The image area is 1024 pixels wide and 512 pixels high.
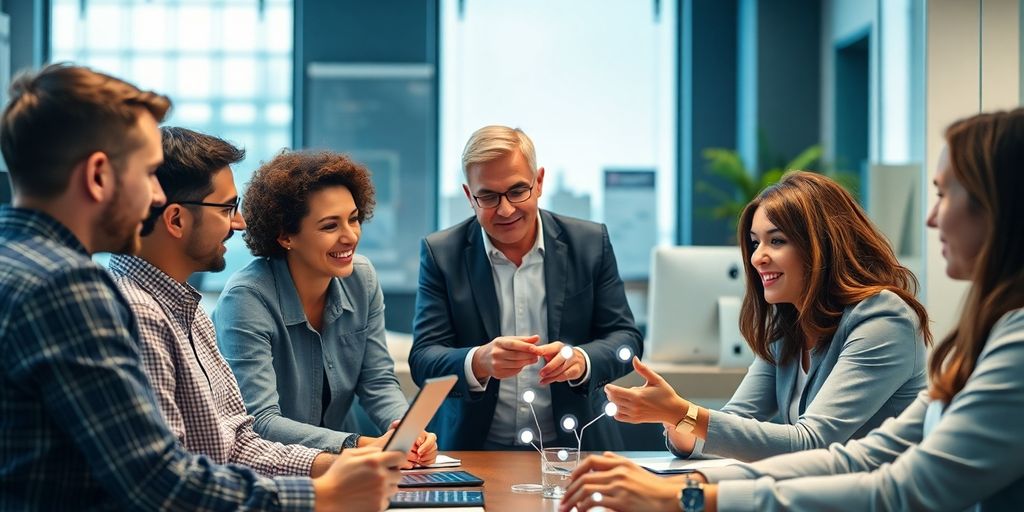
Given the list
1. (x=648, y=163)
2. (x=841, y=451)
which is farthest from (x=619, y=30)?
(x=841, y=451)

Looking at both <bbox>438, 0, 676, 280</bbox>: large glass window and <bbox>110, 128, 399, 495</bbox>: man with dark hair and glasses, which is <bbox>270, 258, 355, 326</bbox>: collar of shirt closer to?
<bbox>110, 128, 399, 495</bbox>: man with dark hair and glasses

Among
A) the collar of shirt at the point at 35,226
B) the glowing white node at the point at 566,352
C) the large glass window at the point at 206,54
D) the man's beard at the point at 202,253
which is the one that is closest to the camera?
the collar of shirt at the point at 35,226

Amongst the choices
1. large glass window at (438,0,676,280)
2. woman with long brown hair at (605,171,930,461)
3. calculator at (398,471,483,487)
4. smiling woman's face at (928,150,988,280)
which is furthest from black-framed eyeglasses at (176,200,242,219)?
large glass window at (438,0,676,280)

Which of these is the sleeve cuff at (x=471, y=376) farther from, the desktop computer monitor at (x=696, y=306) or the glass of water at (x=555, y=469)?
the desktop computer monitor at (x=696, y=306)

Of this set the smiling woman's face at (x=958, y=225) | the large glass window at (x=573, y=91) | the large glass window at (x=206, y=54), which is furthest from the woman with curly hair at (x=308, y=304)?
the large glass window at (x=206, y=54)

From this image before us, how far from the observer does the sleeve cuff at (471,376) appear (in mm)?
2746

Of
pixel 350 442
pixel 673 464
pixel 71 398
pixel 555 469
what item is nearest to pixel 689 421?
pixel 673 464

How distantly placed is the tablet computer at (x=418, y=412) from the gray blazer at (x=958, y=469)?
515 millimetres

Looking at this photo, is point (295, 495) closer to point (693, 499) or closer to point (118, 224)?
point (118, 224)

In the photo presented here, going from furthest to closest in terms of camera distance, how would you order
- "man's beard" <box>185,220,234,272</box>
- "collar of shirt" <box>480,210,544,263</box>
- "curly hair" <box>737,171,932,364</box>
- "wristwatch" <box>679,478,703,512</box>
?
"collar of shirt" <box>480,210,544,263</box> < "curly hair" <box>737,171,932,364</box> < "man's beard" <box>185,220,234,272</box> < "wristwatch" <box>679,478,703,512</box>

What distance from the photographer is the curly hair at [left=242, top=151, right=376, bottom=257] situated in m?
2.77

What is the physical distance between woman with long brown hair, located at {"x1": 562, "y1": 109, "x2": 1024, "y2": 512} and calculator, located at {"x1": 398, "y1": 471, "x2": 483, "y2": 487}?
0.55m

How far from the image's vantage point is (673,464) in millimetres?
2389

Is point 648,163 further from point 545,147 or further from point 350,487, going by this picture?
point 350,487
